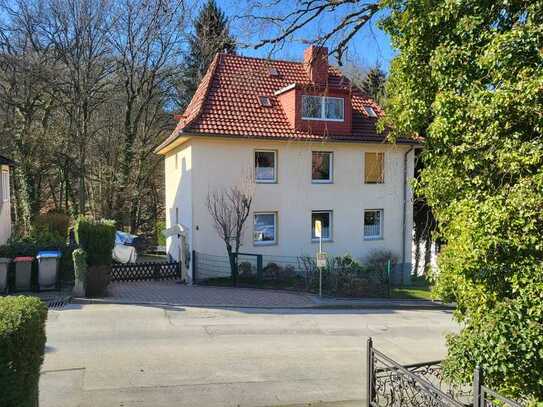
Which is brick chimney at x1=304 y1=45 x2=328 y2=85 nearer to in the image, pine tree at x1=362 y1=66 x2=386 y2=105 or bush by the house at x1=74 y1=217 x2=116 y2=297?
pine tree at x1=362 y1=66 x2=386 y2=105

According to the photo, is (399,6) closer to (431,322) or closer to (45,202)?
(431,322)

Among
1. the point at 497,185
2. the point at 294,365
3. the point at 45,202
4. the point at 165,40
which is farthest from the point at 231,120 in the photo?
the point at 45,202

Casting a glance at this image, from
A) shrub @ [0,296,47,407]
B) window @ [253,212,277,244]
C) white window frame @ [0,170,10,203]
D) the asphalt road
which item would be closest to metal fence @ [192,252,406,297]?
window @ [253,212,277,244]

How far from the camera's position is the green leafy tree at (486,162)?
15.5 ft

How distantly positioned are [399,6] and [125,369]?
280 inches

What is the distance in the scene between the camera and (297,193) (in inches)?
800

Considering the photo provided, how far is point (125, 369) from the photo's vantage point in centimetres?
820

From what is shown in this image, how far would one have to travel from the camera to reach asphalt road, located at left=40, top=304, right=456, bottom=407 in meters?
7.21

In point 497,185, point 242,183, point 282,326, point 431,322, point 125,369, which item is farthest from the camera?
point 242,183

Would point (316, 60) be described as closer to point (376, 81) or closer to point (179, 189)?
point (376, 81)

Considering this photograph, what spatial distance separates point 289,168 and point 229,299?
701cm

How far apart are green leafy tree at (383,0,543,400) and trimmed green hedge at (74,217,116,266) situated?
11.5m

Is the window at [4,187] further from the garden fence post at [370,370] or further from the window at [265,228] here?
the garden fence post at [370,370]

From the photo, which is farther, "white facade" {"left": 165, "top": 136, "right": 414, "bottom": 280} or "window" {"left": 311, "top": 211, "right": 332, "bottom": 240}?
"window" {"left": 311, "top": 211, "right": 332, "bottom": 240}
